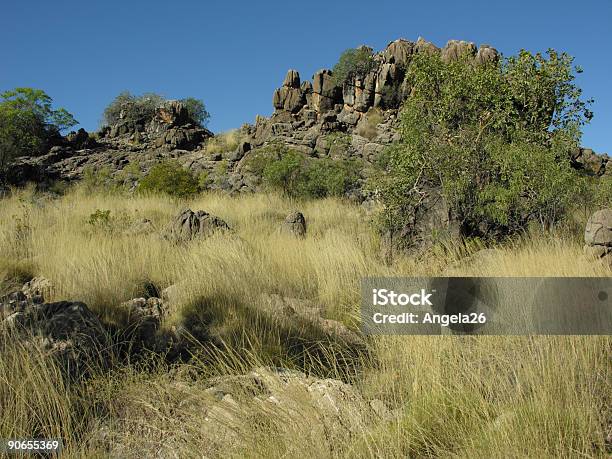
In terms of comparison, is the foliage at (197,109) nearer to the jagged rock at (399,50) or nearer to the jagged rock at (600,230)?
the jagged rock at (399,50)

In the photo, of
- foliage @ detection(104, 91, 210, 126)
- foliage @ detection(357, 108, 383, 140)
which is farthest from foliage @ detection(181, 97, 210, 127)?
foliage @ detection(357, 108, 383, 140)

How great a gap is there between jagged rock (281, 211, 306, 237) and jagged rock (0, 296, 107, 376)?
5.92m

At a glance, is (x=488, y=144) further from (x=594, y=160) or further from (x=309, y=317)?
(x=594, y=160)

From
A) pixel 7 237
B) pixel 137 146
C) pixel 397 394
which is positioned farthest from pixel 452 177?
pixel 137 146

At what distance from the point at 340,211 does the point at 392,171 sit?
374cm

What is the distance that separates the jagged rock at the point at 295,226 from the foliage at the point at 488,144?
6.21ft

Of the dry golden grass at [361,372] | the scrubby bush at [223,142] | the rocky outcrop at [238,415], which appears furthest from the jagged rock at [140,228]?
the scrubby bush at [223,142]

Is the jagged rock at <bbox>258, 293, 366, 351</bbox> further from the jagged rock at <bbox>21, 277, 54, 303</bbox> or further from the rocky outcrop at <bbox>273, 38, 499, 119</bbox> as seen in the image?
the rocky outcrop at <bbox>273, 38, 499, 119</bbox>

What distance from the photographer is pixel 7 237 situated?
9133 mm

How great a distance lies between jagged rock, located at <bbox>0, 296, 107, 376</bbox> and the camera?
12.8 ft

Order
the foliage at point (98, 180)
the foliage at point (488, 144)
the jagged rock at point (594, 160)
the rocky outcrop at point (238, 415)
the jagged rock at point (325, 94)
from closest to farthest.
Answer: the rocky outcrop at point (238, 415) < the foliage at point (488, 144) < the foliage at point (98, 180) < the jagged rock at point (594, 160) < the jagged rock at point (325, 94)

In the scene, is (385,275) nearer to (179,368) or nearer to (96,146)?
(179,368)

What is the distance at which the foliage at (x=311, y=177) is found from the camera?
17516mm

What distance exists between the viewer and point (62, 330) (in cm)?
420
